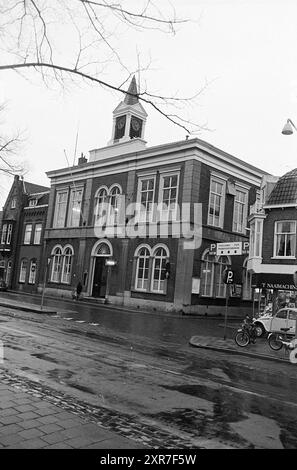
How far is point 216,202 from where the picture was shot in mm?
32562

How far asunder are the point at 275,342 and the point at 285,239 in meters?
11.1

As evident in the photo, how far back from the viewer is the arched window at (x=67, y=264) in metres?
38.4

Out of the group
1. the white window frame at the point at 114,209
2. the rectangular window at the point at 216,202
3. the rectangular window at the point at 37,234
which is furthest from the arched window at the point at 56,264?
the rectangular window at the point at 216,202

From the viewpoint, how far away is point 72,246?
127 feet

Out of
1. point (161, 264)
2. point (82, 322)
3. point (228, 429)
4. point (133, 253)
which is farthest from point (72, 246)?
point (228, 429)

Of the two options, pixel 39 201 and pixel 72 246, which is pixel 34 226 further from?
pixel 72 246

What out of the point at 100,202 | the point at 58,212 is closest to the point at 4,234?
the point at 58,212

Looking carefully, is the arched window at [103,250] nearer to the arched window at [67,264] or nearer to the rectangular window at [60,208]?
the arched window at [67,264]

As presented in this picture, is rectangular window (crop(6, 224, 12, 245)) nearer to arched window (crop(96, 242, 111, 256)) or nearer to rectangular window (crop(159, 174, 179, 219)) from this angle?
arched window (crop(96, 242, 111, 256))

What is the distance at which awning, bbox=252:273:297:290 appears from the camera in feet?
79.2

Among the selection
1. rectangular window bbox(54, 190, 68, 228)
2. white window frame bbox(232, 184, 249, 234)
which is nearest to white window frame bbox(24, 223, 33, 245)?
rectangular window bbox(54, 190, 68, 228)

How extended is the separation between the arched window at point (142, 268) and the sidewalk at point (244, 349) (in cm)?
1561

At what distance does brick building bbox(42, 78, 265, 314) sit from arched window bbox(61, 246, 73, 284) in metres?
0.09
